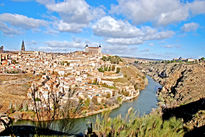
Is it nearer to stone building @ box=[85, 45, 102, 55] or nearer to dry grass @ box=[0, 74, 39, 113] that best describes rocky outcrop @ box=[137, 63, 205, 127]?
dry grass @ box=[0, 74, 39, 113]

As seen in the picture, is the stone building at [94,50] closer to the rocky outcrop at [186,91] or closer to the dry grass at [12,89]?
the rocky outcrop at [186,91]

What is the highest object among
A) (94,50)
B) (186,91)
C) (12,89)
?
(94,50)

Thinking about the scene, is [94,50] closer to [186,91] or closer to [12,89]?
[12,89]

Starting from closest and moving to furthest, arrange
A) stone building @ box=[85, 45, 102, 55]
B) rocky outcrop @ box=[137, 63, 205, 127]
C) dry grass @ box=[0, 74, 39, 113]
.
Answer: rocky outcrop @ box=[137, 63, 205, 127], dry grass @ box=[0, 74, 39, 113], stone building @ box=[85, 45, 102, 55]

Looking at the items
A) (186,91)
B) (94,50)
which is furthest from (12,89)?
(94,50)

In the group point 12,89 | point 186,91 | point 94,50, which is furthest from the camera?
point 94,50

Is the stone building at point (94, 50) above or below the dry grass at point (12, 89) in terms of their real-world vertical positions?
above

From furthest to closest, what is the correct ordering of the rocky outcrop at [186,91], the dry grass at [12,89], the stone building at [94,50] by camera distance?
the stone building at [94,50] → the dry grass at [12,89] → the rocky outcrop at [186,91]

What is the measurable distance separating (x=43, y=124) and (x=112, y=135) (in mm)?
2377

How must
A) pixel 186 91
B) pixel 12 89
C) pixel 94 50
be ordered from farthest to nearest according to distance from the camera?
pixel 94 50
pixel 186 91
pixel 12 89

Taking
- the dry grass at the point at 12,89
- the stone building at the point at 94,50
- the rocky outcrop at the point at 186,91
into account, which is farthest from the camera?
the stone building at the point at 94,50

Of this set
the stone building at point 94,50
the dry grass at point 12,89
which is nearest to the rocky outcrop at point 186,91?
the dry grass at point 12,89

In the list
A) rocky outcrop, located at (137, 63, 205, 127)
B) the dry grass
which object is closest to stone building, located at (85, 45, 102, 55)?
rocky outcrop, located at (137, 63, 205, 127)

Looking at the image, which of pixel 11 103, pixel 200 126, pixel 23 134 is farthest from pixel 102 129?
pixel 11 103
